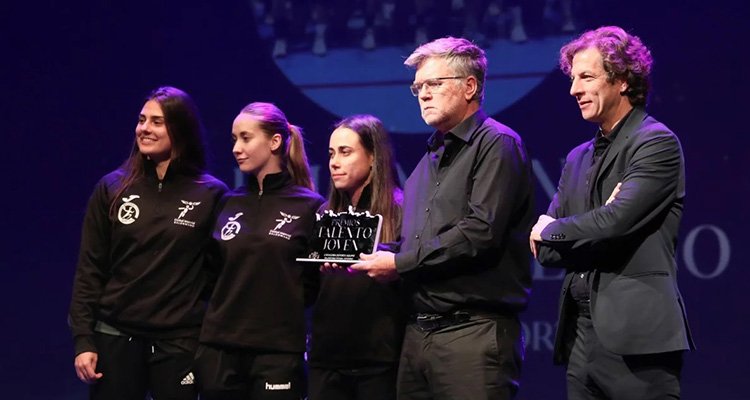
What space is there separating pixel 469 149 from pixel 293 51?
240 centimetres

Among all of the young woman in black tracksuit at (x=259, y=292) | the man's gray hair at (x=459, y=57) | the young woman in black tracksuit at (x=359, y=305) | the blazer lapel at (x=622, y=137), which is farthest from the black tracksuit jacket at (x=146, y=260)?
the blazer lapel at (x=622, y=137)

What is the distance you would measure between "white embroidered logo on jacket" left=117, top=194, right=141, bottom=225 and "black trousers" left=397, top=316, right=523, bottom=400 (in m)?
1.46

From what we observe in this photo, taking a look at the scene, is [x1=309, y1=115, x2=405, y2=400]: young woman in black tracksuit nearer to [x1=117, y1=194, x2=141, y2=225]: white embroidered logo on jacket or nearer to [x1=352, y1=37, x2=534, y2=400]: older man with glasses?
[x1=352, y1=37, x2=534, y2=400]: older man with glasses

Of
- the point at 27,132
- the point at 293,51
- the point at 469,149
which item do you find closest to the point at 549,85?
the point at 293,51

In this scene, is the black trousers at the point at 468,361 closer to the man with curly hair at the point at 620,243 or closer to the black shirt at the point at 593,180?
the man with curly hair at the point at 620,243

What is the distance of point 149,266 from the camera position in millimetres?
3969

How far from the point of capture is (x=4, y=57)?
596 centimetres

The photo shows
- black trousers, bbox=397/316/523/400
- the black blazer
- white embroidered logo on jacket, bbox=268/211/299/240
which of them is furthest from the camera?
white embroidered logo on jacket, bbox=268/211/299/240

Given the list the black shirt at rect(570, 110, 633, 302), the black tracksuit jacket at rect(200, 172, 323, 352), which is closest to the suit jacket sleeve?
the black shirt at rect(570, 110, 633, 302)

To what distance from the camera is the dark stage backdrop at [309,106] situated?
4891 mm

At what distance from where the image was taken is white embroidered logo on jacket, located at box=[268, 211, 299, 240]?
3.85 meters

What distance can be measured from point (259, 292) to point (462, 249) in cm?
102

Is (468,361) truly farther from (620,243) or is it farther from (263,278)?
(263,278)

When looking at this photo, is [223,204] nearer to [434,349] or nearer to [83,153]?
[434,349]
